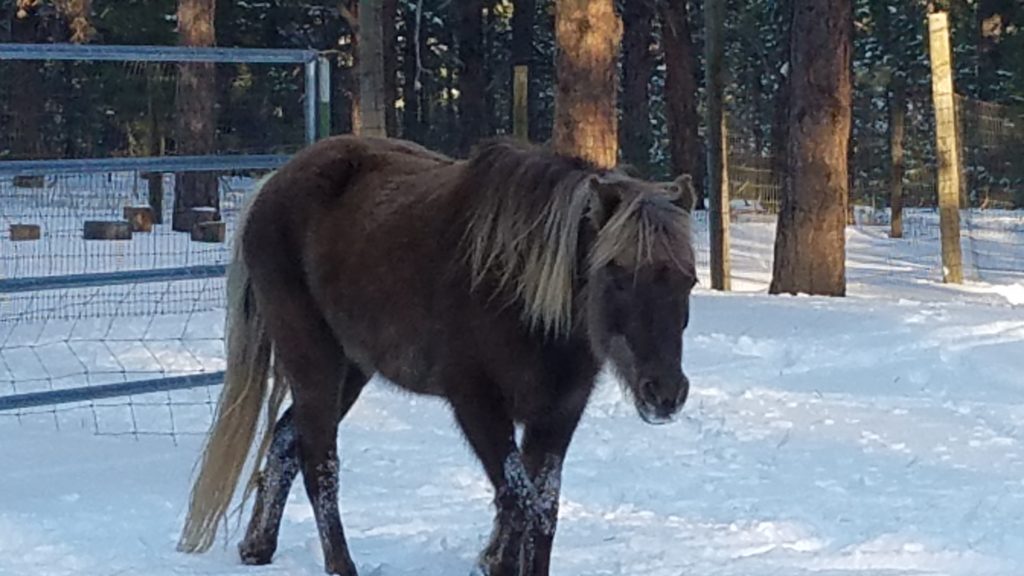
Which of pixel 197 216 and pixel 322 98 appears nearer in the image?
pixel 322 98

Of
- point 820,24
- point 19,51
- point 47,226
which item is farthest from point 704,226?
point 19,51

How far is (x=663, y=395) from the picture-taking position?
145 inches

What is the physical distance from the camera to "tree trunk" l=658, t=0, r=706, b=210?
2547cm

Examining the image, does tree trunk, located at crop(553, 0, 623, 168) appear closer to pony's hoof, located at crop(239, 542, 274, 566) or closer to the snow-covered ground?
the snow-covered ground

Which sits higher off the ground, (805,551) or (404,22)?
(404,22)

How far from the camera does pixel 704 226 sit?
20.5 m

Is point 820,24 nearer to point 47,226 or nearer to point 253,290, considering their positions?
point 47,226

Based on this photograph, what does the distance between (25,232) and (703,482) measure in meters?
4.68

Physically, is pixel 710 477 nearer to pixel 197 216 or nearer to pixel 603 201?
pixel 603 201

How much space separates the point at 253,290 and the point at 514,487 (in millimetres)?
1512

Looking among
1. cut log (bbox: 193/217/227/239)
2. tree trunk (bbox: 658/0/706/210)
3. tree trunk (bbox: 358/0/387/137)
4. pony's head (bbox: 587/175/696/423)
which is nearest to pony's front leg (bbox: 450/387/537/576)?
pony's head (bbox: 587/175/696/423)

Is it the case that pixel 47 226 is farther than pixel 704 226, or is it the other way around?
pixel 704 226

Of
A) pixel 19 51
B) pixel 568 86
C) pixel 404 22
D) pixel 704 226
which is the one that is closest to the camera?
pixel 19 51

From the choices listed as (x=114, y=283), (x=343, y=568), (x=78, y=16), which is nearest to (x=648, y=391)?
(x=343, y=568)
